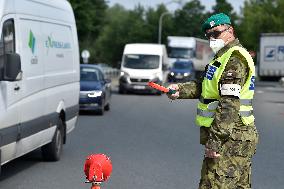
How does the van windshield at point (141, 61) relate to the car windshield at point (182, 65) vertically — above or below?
above

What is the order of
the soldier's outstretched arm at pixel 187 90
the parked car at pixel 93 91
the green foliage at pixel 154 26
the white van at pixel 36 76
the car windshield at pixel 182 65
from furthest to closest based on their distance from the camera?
the green foliage at pixel 154 26 < the car windshield at pixel 182 65 < the parked car at pixel 93 91 < the white van at pixel 36 76 < the soldier's outstretched arm at pixel 187 90

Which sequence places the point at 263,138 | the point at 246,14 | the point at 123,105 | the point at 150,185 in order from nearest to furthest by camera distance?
the point at 150,185, the point at 263,138, the point at 123,105, the point at 246,14

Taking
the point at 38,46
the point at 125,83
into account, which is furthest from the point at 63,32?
the point at 125,83

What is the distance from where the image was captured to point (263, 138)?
56.0 ft

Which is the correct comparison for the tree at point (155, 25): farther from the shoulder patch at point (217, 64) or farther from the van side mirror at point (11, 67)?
the shoulder patch at point (217, 64)

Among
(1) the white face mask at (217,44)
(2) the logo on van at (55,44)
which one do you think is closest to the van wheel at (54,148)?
(2) the logo on van at (55,44)

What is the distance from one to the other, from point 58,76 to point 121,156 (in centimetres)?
185

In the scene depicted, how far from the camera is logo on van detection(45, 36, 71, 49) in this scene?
454 inches

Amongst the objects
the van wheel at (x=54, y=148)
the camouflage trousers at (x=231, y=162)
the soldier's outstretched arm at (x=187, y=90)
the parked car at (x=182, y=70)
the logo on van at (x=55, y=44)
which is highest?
the logo on van at (x=55, y=44)

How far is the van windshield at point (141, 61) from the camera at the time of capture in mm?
36875

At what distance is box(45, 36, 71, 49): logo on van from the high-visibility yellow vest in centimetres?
583

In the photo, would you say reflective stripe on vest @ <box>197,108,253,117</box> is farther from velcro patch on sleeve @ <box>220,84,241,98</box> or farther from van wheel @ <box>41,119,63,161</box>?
van wheel @ <box>41,119,63,161</box>

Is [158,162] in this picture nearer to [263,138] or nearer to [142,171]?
[142,171]

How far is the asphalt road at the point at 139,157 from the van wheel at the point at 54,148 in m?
0.12
